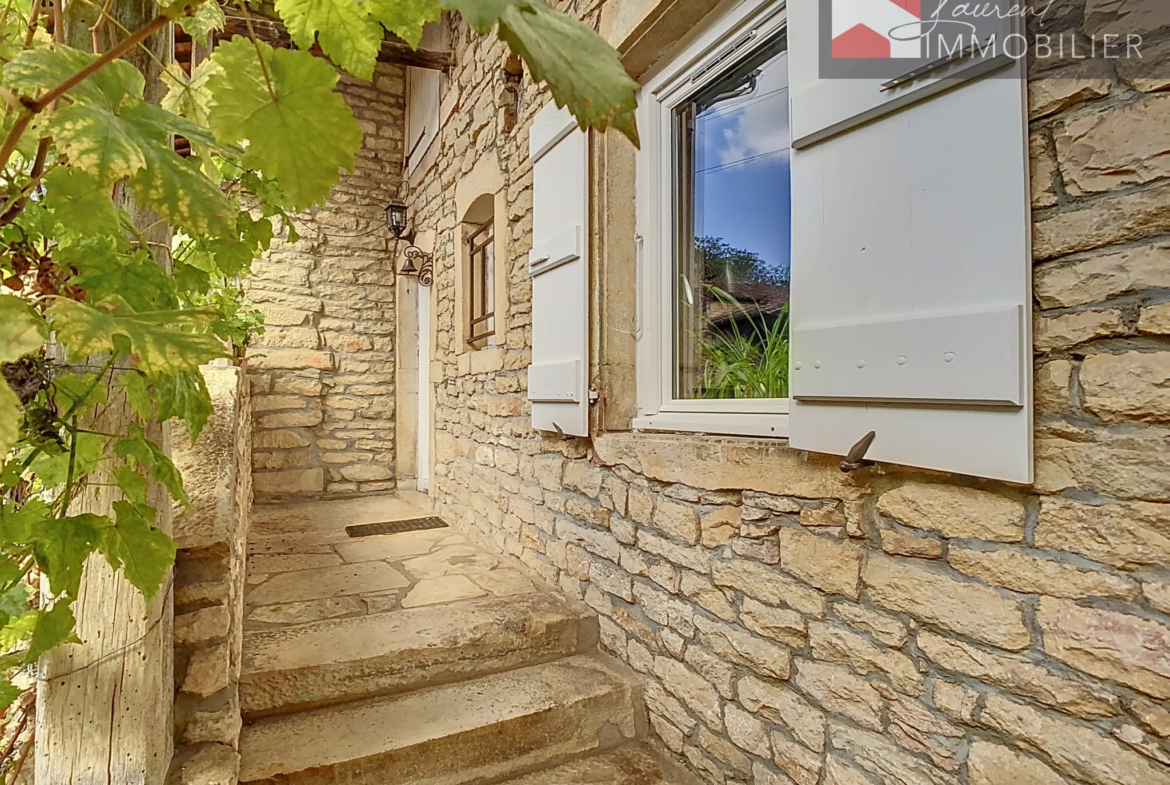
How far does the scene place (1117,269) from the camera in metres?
1.02

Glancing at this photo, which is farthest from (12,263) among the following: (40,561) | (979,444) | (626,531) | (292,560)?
(292,560)

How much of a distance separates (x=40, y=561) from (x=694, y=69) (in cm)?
229

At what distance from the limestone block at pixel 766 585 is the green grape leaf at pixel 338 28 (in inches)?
59.7

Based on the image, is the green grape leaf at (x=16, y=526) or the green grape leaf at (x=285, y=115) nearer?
the green grape leaf at (x=285, y=115)

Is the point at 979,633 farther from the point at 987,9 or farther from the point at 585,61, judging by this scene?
the point at 585,61

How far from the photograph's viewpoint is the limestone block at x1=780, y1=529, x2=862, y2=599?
1456 mm

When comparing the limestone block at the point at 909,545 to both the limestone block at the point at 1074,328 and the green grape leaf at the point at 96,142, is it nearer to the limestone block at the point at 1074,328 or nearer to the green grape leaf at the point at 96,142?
the limestone block at the point at 1074,328

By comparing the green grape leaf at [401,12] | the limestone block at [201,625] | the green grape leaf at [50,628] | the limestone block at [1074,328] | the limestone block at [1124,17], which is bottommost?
the limestone block at [201,625]

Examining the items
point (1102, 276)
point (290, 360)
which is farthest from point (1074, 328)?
point (290, 360)

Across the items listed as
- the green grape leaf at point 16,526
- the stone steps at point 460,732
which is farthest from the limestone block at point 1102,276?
the stone steps at point 460,732

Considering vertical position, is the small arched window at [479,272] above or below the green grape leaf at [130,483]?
above

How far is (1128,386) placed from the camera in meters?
1.01

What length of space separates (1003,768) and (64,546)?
1548 mm

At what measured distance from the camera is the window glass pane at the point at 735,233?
1.94 metres
